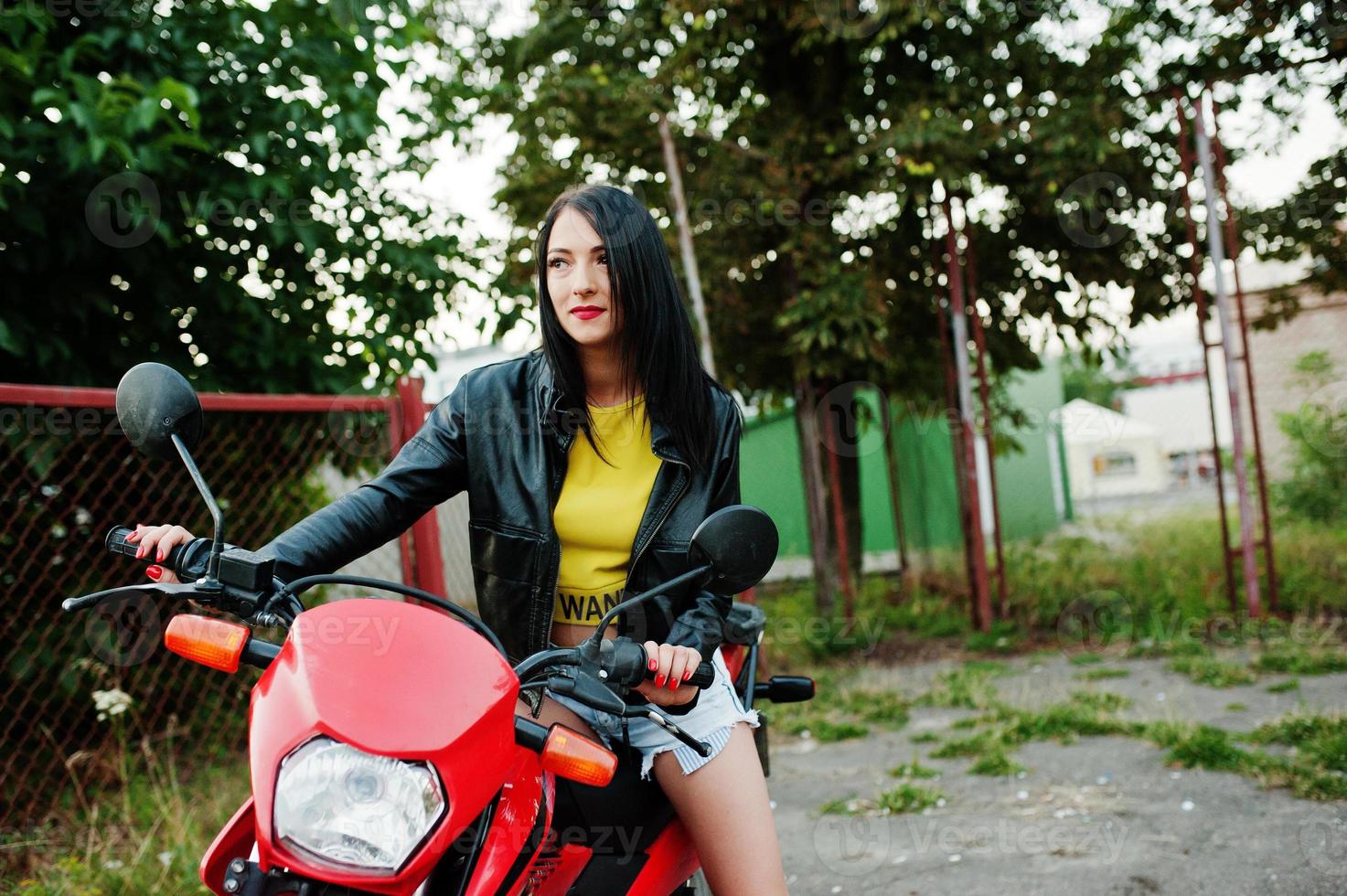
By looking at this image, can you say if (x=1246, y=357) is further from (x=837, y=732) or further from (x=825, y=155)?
(x=837, y=732)

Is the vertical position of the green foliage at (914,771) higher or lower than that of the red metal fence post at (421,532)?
lower

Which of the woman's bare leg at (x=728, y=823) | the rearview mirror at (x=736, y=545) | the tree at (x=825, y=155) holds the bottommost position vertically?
the woman's bare leg at (x=728, y=823)

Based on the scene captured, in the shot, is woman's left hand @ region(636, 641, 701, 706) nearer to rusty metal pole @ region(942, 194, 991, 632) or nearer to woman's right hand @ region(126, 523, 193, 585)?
woman's right hand @ region(126, 523, 193, 585)

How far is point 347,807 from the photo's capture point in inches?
45.9

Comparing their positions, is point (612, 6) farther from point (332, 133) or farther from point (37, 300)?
point (37, 300)

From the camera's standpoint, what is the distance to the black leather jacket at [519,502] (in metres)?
2.06

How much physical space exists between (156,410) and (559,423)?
77 centimetres

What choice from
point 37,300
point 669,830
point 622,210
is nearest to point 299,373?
point 37,300

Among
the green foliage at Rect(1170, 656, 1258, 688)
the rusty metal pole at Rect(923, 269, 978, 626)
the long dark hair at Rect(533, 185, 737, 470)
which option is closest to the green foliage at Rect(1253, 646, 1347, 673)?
the green foliage at Rect(1170, 656, 1258, 688)

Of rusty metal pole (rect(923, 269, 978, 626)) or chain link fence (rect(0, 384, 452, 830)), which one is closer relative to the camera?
chain link fence (rect(0, 384, 452, 830))

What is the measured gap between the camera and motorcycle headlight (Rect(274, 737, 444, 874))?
116 cm

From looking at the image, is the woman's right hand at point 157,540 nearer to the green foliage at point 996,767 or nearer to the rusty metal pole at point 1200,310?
the green foliage at point 996,767

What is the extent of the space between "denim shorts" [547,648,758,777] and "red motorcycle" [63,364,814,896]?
0.67ft

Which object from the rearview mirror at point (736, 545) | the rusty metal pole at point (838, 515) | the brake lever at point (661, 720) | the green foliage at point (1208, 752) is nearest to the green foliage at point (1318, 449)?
the rusty metal pole at point (838, 515)
